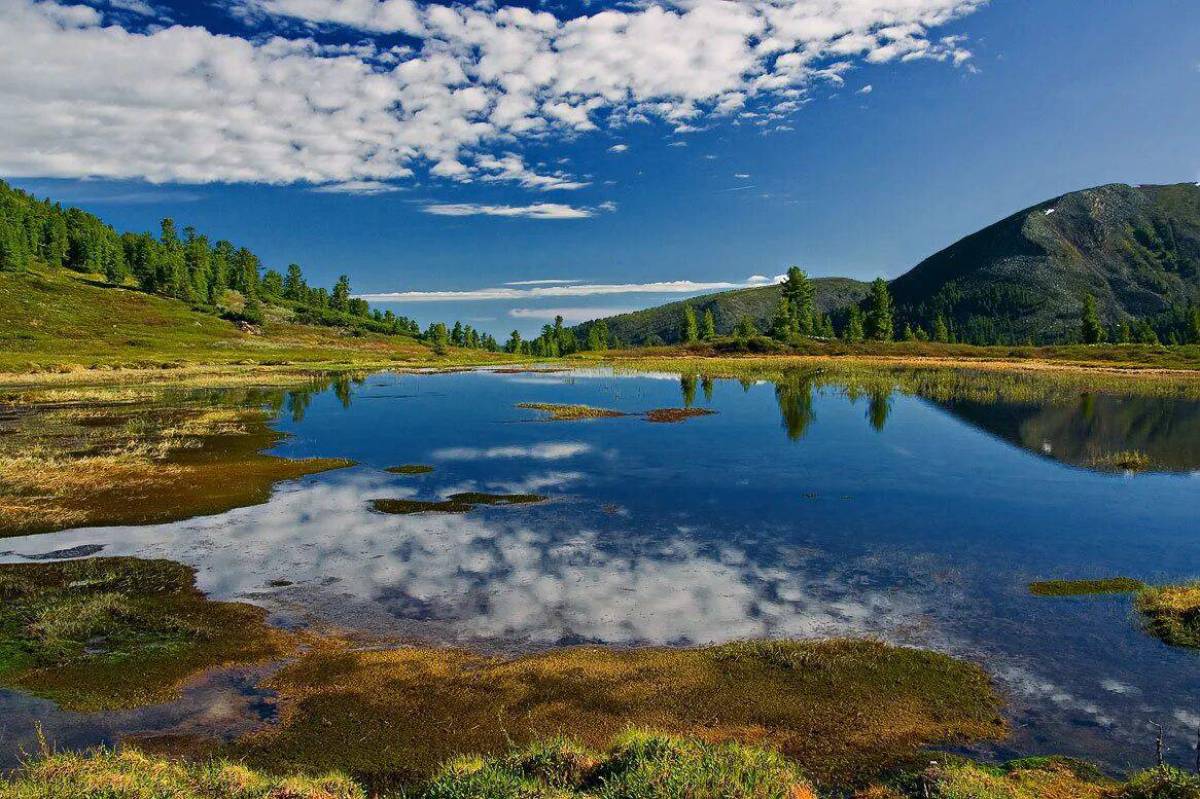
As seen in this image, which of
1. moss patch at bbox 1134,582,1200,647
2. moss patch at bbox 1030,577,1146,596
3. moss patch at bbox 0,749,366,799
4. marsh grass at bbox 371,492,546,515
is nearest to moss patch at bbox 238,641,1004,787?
moss patch at bbox 0,749,366,799

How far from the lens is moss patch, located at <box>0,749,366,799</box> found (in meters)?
7.94

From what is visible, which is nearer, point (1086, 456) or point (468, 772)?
point (468, 772)

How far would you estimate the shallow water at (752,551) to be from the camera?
14.1m

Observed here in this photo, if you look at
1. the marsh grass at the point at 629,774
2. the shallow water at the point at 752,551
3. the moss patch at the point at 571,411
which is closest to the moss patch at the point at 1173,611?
the shallow water at the point at 752,551

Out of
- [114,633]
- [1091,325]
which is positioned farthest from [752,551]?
[1091,325]

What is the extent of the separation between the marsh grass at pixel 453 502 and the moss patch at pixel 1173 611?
68.3 feet

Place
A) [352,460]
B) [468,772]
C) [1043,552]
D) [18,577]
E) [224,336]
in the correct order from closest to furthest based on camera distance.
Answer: [468,772]
[18,577]
[1043,552]
[352,460]
[224,336]

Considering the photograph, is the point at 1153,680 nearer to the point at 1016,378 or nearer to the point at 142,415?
the point at 142,415

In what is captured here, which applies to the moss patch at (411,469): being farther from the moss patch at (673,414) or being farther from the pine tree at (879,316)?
the pine tree at (879,316)

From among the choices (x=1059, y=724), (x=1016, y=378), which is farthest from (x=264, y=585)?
(x=1016, y=378)

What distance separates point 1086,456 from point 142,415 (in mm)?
72233

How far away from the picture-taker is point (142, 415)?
186 feet

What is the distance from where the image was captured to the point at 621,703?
40.8 feet

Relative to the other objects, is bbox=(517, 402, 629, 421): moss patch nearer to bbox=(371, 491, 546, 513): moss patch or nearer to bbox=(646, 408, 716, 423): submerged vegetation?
bbox=(646, 408, 716, 423): submerged vegetation
